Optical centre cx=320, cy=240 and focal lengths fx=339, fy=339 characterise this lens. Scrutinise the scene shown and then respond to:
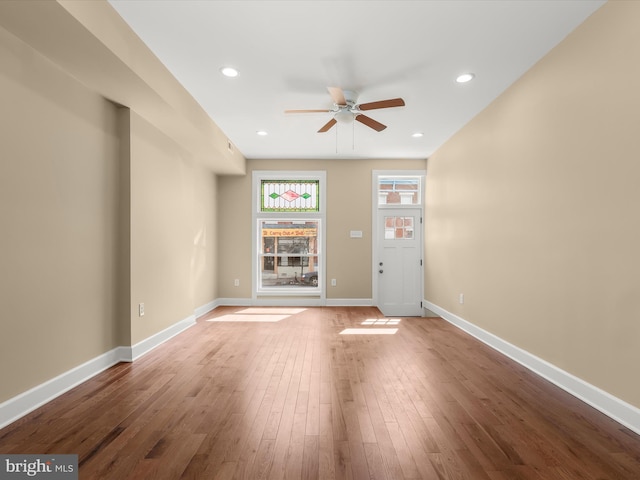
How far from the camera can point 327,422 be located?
221 cm

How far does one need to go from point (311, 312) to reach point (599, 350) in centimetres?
417

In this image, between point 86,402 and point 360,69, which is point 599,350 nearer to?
point 360,69

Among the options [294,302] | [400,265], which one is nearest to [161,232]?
[294,302]

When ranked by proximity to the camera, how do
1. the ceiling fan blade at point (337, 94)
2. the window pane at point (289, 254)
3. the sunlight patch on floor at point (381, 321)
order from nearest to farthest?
1. the ceiling fan blade at point (337, 94)
2. the sunlight patch on floor at point (381, 321)
3. the window pane at point (289, 254)

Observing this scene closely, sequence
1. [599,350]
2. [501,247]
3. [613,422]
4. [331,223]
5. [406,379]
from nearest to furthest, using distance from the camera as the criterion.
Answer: [613,422] → [599,350] → [406,379] → [501,247] → [331,223]

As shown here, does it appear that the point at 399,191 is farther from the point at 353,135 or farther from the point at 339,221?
the point at 353,135

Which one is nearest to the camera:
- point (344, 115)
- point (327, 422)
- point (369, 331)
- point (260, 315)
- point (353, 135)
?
A: point (327, 422)

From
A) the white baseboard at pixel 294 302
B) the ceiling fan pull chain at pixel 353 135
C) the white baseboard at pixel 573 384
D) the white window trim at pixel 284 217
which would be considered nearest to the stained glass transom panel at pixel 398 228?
the white window trim at pixel 284 217

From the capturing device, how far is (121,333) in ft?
11.2

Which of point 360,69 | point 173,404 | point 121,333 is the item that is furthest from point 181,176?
point 173,404

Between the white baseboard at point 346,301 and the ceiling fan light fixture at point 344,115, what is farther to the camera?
the white baseboard at point 346,301

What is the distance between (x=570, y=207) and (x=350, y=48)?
2.23 m

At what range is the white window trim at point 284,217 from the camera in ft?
21.5

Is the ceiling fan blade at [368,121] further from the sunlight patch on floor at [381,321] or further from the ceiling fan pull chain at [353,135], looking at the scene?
the sunlight patch on floor at [381,321]
